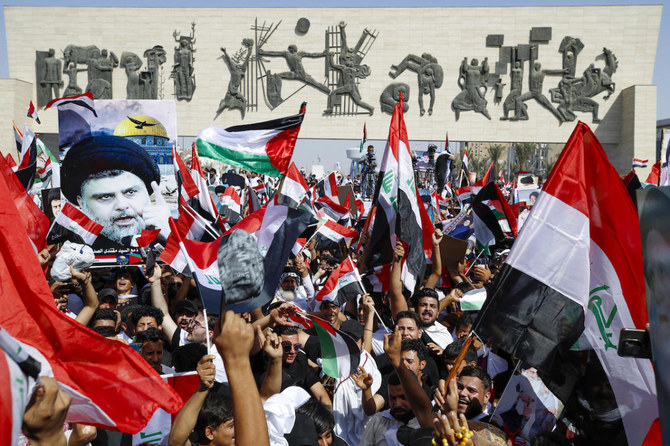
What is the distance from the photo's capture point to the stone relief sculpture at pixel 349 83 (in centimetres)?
3553

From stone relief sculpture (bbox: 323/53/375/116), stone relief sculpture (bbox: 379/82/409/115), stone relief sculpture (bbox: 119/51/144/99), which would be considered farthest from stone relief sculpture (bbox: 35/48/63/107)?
stone relief sculpture (bbox: 379/82/409/115)

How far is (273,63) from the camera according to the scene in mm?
35781

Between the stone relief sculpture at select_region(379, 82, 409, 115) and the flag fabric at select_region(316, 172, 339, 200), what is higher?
the stone relief sculpture at select_region(379, 82, 409, 115)

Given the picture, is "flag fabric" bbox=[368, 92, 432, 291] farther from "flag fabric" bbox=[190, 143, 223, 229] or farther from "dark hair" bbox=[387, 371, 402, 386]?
"dark hair" bbox=[387, 371, 402, 386]

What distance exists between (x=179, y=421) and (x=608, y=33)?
37422mm

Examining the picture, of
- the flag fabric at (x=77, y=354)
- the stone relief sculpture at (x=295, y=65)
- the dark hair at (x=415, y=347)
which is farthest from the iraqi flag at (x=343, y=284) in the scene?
the stone relief sculpture at (x=295, y=65)

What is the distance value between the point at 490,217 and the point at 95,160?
430 cm

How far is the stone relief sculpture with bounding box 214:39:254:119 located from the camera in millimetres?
35625

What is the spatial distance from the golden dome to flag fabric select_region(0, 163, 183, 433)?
549 cm

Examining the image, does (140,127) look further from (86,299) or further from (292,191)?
(86,299)

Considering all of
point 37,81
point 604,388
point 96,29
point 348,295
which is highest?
point 96,29

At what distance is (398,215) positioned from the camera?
21.9ft

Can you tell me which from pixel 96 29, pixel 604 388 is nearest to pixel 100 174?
pixel 604 388

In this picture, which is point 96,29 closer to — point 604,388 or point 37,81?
point 37,81
